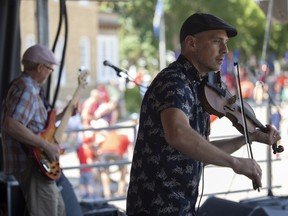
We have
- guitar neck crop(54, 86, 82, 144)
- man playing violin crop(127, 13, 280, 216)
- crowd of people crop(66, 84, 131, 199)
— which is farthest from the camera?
crowd of people crop(66, 84, 131, 199)

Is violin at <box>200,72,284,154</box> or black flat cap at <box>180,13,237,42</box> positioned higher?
black flat cap at <box>180,13,237,42</box>

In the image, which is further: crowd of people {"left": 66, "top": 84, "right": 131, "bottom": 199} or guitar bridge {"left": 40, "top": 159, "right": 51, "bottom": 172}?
crowd of people {"left": 66, "top": 84, "right": 131, "bottom": 199}

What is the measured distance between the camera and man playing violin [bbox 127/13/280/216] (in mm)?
2881

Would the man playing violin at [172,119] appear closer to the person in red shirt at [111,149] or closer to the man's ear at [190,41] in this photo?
the man's ear at [190,41]

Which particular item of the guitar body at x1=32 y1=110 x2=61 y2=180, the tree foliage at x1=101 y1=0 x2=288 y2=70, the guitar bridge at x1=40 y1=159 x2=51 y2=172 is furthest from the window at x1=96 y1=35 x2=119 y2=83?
the guitar bridge at x1=40 y1=159 x2=51 y2=172

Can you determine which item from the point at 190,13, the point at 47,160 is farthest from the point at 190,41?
the point at 190,13

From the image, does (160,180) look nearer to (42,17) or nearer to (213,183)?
(42,17)

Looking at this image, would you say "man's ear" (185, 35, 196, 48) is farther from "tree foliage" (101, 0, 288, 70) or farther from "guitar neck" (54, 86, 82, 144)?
"tree foliage" (101, 0, 288, 70)

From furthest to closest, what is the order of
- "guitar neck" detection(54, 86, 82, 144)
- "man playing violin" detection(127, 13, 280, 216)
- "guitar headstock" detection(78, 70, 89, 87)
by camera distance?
1. "guitar headstock" detection(78, 70, 89, 87)
2. "guitar neck" detection(54, 86, 82, 144)
3. "man playing violin" detection(127, 13, 280, 216)

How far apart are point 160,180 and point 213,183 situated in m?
6.35

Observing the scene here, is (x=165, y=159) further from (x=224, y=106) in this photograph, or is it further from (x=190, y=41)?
(x=190, y=41)

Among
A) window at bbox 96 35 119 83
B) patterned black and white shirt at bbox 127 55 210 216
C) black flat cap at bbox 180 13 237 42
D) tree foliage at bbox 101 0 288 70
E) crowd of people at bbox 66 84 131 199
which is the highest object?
tree foliage at bbox 101 0 288 70

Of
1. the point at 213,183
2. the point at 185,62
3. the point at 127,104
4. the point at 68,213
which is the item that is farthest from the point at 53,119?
the point at 127,104

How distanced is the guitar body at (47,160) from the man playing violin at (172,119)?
154 centimetres
